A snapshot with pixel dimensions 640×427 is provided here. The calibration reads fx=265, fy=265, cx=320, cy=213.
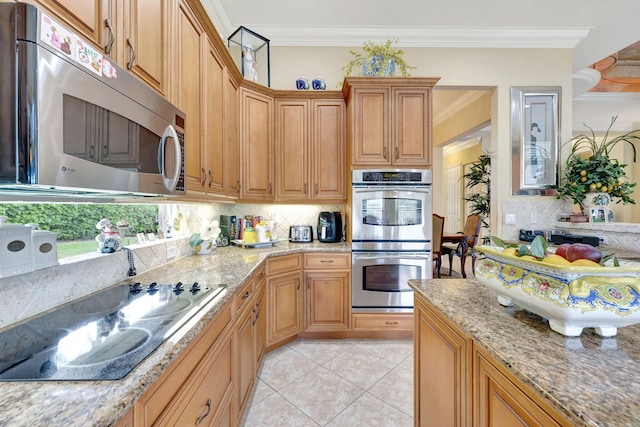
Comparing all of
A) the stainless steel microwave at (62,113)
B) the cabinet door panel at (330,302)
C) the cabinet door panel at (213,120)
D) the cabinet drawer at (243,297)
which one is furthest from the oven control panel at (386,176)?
the stainless steel microwave at (62,113)

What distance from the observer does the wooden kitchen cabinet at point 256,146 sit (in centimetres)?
247

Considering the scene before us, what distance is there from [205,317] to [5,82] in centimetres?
78

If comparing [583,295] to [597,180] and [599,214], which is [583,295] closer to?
[599,214]

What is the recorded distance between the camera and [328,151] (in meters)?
2.75

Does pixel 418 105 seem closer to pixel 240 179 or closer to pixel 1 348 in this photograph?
pixel 240 179

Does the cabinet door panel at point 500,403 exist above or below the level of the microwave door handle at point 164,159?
below

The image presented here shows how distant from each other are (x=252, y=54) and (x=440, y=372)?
9.69 ft

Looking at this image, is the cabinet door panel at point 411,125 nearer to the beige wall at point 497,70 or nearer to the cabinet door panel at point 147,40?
the beige wall at point 497,70

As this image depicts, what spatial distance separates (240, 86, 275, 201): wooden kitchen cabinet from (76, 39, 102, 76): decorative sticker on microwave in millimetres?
1706

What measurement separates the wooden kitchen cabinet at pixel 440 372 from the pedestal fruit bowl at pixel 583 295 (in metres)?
0.23

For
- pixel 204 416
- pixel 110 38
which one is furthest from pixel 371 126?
pixel 204 416

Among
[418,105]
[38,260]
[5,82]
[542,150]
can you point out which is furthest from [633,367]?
[542,150]

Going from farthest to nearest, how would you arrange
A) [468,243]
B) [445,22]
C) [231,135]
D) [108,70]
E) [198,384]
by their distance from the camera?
[468,243], [445,22], [231,135], [198,384], [108,70]

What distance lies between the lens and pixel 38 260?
0.94 metres
